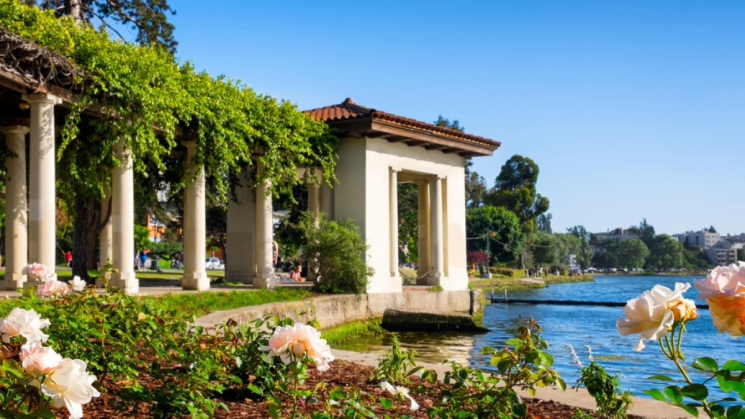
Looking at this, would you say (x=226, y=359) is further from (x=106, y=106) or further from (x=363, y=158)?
(x=363, y=158)

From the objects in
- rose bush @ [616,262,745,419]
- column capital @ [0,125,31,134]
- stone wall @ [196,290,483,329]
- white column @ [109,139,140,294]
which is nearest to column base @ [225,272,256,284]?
stone wall @ [196,290,483,329]

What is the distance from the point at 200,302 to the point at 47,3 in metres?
15.3

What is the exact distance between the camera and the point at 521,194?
306 ft

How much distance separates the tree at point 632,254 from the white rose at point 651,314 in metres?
170

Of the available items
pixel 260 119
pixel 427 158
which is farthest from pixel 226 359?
pixel 427 158

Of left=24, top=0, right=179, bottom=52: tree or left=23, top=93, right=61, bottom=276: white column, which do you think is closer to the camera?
left=23, top=93, right=61, bottom=276: white column

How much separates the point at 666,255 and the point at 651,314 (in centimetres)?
17644

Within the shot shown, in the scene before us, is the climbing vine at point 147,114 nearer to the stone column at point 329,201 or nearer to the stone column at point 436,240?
the stone column at point 329,201

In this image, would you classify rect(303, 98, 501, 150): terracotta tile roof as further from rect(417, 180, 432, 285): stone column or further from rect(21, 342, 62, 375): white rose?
rect(21, 342, 62, 375): white rose

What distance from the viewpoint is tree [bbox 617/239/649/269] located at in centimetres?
16362

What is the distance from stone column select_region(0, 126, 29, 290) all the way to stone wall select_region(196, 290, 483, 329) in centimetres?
502

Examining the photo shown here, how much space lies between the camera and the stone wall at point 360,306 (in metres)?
13.9

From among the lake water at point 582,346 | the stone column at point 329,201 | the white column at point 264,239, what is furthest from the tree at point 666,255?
the white column at point 264,239

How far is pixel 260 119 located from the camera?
17.8m
